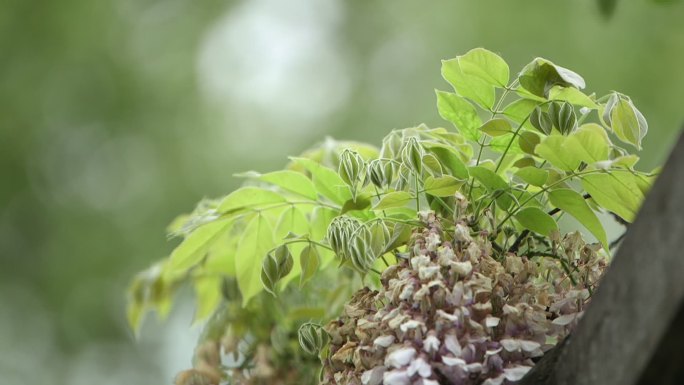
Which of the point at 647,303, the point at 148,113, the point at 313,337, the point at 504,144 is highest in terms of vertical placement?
the point at 148,113

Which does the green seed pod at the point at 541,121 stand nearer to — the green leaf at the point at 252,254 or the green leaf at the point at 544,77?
the green leaf at the point at 544,77

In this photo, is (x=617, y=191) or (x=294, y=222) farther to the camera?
(x=294, y=222)

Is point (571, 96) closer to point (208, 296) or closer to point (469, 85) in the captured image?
point (469, 85)

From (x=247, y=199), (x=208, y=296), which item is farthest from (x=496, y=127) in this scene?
(x=208, y=296)

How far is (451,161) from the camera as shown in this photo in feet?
2.23

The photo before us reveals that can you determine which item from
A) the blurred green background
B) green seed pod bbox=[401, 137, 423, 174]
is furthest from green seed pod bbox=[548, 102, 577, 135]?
the blurred green background

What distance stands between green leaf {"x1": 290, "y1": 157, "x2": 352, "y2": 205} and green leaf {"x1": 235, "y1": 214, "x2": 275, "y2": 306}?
3.1 inches

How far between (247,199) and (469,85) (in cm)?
23

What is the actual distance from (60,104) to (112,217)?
0.69 metres

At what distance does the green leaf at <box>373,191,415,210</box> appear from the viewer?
65 cm

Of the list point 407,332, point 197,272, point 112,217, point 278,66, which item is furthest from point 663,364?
point 278,66

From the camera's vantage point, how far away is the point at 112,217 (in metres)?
3.63

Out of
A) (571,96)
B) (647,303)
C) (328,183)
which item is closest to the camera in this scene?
(647,303)

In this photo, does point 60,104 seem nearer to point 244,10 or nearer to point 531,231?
point 244,10
